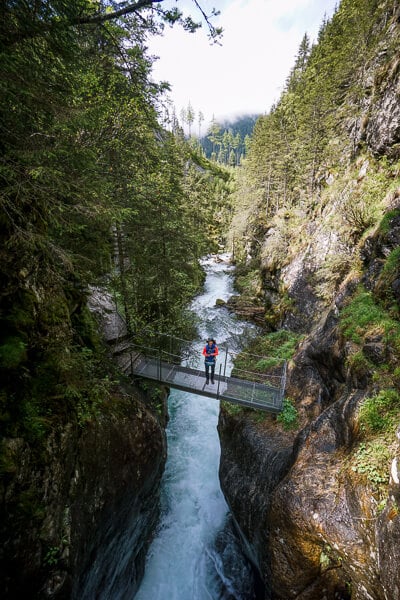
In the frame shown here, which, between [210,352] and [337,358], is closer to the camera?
[337,358]

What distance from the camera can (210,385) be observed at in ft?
30.6

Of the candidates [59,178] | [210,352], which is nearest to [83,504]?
[210,352]

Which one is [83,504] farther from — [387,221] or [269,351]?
[387,221]

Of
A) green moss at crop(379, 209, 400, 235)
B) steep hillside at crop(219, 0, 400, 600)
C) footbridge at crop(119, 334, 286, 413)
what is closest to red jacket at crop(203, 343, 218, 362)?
footbridge at crop(119, 334, 286, 413)

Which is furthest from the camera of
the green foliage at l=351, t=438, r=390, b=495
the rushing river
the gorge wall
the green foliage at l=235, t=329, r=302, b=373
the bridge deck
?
the green foliage at l=235, t=329, r=302, b=373

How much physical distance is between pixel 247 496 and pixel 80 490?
16.1 ft

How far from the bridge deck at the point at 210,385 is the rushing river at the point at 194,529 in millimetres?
1506

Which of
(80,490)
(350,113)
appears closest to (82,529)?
(80,490)

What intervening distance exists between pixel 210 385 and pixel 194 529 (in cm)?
522

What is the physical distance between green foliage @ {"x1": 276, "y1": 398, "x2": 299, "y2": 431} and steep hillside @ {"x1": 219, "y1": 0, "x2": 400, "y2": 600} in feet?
0.12

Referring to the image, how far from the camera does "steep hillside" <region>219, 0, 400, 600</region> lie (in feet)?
14.8

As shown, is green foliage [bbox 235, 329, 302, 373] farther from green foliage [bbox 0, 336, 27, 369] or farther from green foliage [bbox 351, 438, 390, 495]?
green foliage [bbox 0, 336, 27, 369]

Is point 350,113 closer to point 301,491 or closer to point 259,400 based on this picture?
point 259,400

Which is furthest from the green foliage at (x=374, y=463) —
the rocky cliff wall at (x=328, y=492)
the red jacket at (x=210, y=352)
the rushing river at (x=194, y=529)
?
the rushing river at (x=194, y=529)
